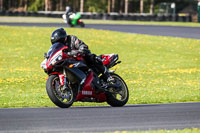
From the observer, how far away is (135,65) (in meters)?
23.4

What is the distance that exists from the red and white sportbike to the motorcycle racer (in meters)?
0.11

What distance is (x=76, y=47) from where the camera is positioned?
10.6 metres

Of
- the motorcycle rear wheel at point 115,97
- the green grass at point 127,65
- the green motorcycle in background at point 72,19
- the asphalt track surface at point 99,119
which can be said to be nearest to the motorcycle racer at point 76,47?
the motorcycle rear wheel at point 115,97

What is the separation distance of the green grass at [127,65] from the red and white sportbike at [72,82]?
1.10 meters

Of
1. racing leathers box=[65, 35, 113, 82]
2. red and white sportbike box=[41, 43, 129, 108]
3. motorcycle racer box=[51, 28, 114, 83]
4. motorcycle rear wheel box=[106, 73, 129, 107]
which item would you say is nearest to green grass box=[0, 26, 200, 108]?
motorcycle rear wheel box=[106, 73, 129, 107]

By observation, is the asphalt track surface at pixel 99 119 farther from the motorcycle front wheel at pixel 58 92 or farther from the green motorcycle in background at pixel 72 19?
the green motorcycle in background at pixel 72 19

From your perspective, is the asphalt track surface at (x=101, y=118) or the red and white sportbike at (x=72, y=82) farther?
the red and white sportbike at (x=72, y=82)

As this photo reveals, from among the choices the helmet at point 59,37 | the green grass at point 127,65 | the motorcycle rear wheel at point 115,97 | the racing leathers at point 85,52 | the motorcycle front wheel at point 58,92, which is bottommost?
the green grass at point 127,65

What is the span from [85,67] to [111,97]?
82cm

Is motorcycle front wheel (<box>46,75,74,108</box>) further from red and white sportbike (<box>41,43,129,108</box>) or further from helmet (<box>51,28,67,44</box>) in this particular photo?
helmet (<box>51,28,67,44</box>)

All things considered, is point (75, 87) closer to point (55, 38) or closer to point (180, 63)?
point (55, 38)

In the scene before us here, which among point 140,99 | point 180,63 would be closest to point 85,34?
point 180,63

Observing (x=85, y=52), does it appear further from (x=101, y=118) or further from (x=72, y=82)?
(x=101, y=118)

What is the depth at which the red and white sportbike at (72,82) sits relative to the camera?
10.1 meters
